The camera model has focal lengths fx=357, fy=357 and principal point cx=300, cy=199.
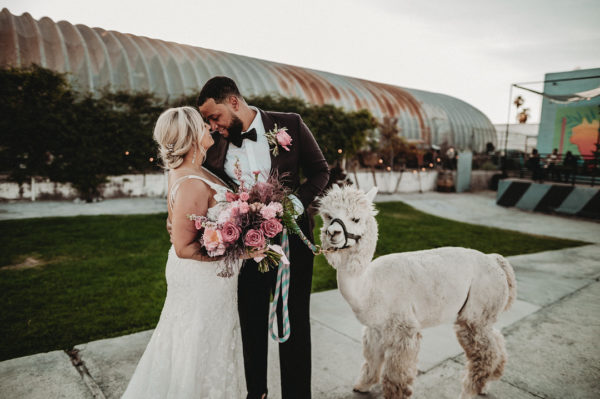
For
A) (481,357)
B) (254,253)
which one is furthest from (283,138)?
(481,357)

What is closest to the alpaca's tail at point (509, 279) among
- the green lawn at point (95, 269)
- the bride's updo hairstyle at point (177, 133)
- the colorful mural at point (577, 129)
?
the bride's updo hairstyle at point (177, 133)

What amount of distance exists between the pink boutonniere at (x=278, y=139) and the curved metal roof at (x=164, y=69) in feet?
36.1

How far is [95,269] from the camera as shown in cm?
545

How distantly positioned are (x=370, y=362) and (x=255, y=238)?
5.02 ft

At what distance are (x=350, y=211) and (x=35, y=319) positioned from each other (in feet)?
12.0

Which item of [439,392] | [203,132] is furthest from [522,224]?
[203,132]

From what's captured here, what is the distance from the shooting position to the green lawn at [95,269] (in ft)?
11.9

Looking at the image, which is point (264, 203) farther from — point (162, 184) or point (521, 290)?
point (162, 184)

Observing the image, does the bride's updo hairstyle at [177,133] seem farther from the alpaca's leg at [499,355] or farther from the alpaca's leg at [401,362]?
the alpaca's leg at [499,355]

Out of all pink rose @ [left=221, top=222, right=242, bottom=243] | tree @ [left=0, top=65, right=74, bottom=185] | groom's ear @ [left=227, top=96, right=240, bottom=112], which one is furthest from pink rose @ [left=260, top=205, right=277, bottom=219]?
tree @ [left=0, top=65, right=74, bottom=185]

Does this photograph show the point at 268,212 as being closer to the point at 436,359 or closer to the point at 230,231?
the point at 230,231

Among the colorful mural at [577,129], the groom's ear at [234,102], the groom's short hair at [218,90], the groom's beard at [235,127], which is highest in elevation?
the colorful mural at [577,129]

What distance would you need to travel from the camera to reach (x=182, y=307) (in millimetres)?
2213

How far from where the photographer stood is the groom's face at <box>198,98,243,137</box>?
7.08 feet
